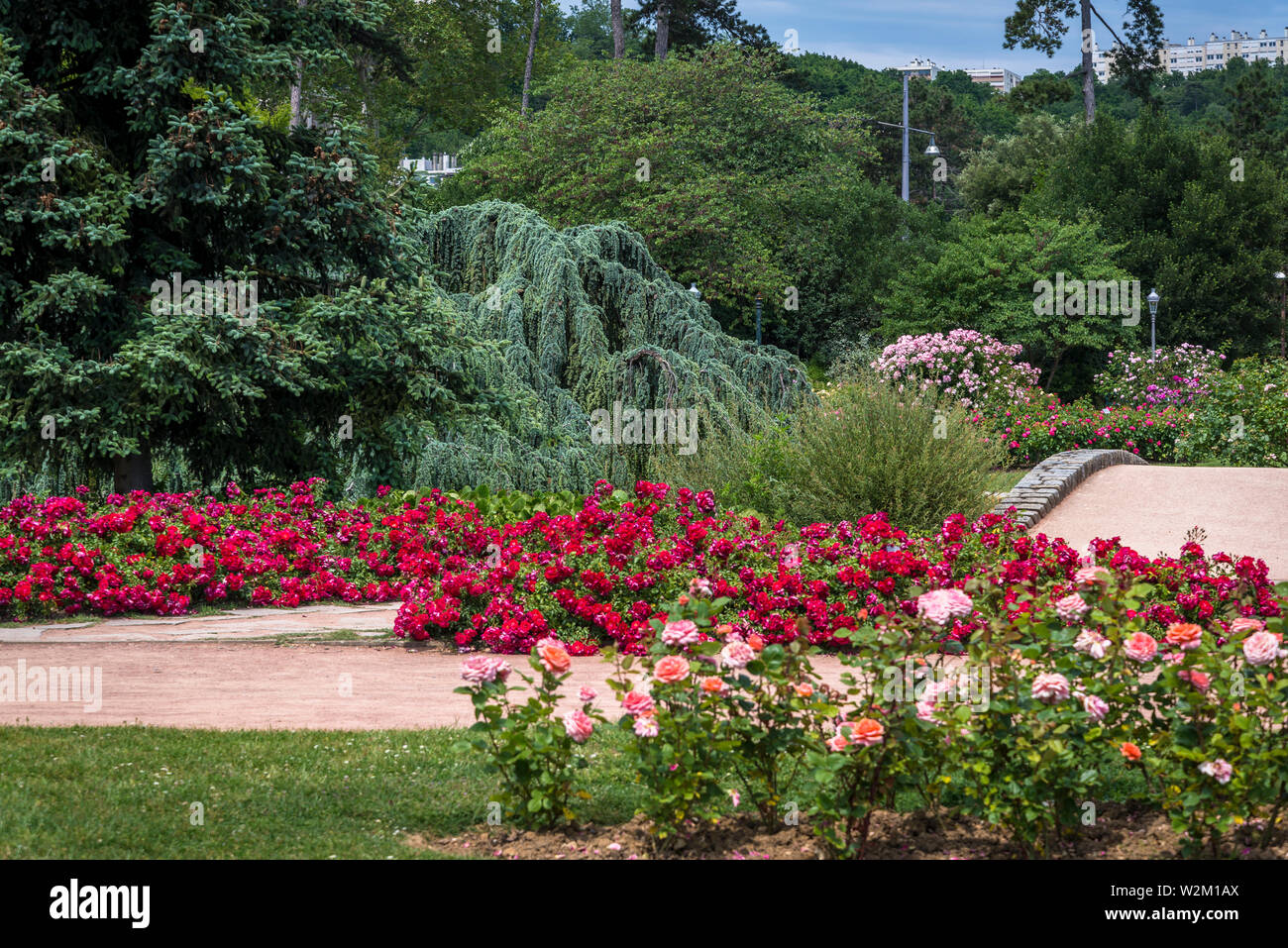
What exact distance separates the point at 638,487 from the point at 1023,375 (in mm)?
13756

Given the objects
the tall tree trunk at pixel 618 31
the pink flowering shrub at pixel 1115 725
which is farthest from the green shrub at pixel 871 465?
the tall tree trunk at pixel 618 31

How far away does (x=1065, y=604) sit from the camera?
3646mm

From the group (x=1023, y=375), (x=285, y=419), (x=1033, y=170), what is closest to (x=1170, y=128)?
(x=1033, y=170)

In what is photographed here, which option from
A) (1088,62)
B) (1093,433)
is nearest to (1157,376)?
(1093,433)

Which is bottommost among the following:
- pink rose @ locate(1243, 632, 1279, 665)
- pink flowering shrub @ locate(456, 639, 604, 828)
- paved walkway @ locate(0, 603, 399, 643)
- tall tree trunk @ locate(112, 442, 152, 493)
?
paved walkway @ locate(0, 603, 399, 643)

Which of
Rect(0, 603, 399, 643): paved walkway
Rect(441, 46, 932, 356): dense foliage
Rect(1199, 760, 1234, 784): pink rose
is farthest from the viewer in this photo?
Rect(441, 46, 932, 356): dense foliage

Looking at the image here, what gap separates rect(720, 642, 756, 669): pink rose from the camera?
3.41 m

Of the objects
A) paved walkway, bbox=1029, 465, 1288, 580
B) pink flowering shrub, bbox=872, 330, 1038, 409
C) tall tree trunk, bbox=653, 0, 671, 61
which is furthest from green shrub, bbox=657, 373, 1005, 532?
tall tree trunk, bbox=653, 0, 671, 61

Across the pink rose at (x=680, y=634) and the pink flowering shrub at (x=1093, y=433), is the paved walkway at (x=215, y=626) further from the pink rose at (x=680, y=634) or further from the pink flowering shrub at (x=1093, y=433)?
the pink flowering shrub at (x=1093, y=433)

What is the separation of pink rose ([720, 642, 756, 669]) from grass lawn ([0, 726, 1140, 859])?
0.83 m

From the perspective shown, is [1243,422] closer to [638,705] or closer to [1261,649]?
[1261,649]

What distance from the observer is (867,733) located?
10.9 feet

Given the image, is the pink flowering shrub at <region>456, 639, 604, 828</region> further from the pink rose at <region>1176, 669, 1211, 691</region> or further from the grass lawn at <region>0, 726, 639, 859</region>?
the pink rose at <region>1176, 669, 1211, 691</region>

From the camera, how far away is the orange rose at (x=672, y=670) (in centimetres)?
338
